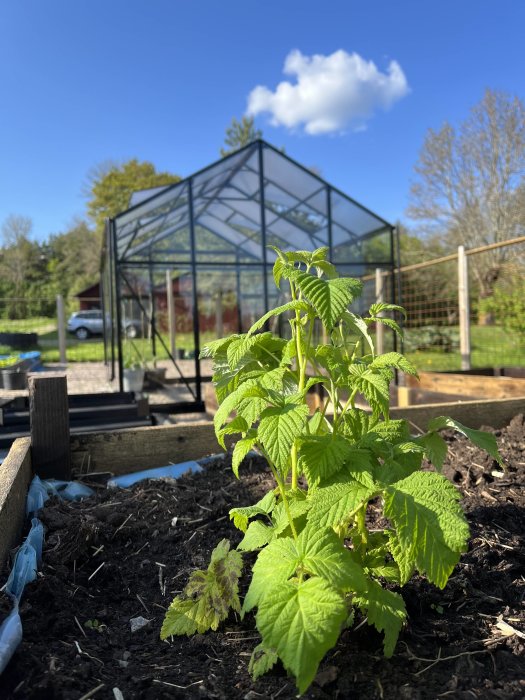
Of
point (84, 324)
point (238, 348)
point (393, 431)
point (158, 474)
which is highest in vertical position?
point (84, 324)

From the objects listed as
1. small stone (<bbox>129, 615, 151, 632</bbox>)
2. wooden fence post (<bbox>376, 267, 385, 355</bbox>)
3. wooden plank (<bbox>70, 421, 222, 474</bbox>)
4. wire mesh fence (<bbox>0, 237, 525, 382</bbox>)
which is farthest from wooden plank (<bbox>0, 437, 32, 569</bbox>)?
wooden fence post (<bbox>376, 267, 385, 355</bbox>)

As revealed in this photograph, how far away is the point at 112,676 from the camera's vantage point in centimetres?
120

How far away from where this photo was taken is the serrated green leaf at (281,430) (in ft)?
3.63

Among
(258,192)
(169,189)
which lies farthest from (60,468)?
(258,192)

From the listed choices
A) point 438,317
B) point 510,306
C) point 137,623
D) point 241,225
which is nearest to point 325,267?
A: point 137,623

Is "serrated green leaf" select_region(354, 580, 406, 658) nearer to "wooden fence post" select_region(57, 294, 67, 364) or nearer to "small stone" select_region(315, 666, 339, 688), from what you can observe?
"small stone" select_region(315, 666, 339, 688)

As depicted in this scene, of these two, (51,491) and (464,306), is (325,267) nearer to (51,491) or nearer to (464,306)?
(51,491)

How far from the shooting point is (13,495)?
1.84 metres

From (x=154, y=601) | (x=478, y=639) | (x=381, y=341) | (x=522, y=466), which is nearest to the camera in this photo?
(x=478, y=639)

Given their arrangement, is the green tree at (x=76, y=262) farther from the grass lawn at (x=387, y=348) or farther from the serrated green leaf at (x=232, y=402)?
the serrated green leaf at (x=232, y=402)

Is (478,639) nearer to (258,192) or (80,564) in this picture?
(80,564)

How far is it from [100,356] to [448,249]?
1321 centimetres

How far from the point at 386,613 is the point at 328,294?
0.74 m

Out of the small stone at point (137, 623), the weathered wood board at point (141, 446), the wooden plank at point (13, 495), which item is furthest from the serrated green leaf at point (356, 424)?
the weathered wood board at point (141, 446)
